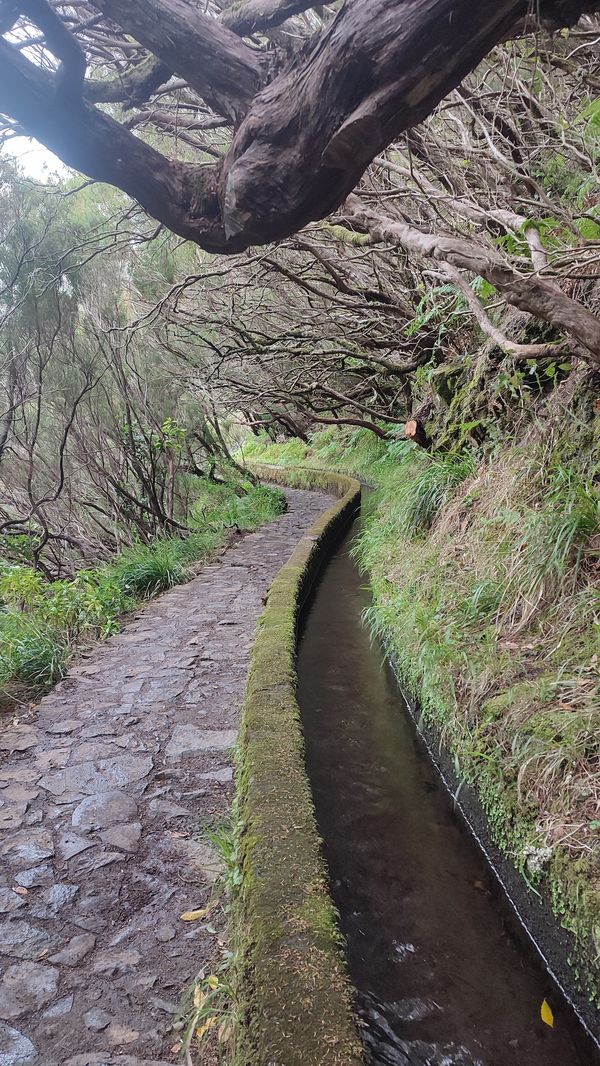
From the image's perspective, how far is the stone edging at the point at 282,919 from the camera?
1.67 metres

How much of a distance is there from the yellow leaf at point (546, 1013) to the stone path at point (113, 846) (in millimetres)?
1329

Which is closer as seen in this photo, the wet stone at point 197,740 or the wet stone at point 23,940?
the wet stone at point 23,940

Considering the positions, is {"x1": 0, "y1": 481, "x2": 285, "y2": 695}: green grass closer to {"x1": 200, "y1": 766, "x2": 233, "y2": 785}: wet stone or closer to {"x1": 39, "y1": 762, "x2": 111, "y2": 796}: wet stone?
{"x1": 39, "y1": 762, "x2": 111, "y2": 796}: wet stone

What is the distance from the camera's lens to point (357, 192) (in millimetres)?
4695

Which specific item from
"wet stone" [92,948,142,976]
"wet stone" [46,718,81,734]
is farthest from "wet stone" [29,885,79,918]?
"wet stone" [46,718,81,734]

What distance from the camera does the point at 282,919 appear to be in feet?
6.74

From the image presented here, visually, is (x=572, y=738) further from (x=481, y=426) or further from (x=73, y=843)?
(x=481, y=426)

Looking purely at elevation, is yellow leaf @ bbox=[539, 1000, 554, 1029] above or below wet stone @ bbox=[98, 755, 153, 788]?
below

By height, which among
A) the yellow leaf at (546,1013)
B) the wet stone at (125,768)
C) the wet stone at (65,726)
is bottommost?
the yellow leaf at (546,1013)

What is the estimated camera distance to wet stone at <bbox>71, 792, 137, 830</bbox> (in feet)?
9.65

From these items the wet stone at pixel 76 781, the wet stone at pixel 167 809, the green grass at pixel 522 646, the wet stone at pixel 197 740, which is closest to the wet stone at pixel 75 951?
the wet stone at pixel 167 809

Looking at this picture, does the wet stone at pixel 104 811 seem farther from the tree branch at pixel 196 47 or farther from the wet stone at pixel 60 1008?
the tree branch at pixel 196 47

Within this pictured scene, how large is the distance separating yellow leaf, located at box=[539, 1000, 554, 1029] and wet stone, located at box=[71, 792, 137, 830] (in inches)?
77.3

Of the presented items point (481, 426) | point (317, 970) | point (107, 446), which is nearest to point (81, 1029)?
point (317, 970)
